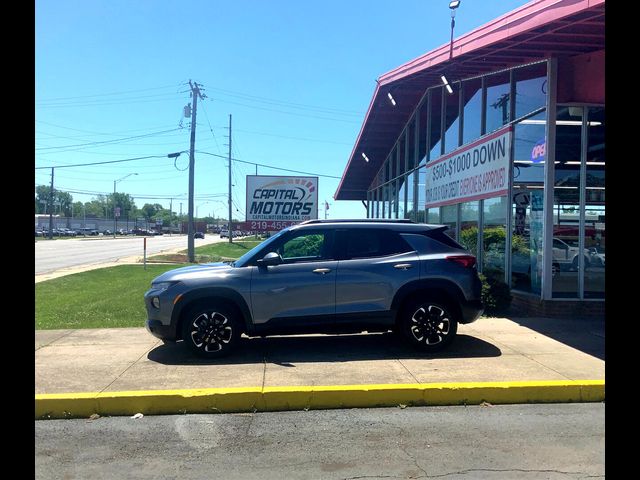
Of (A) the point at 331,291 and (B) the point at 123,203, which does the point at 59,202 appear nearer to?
(B) the point at 123,203

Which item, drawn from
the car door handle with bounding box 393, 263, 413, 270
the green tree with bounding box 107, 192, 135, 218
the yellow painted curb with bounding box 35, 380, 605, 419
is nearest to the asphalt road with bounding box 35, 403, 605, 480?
the yellow painted curb with bounding box 35, 380, 605, 419

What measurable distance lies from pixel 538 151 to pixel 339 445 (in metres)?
7.92

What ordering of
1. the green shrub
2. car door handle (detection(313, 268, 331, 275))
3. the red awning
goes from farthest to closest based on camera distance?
1. the green shrub
2. the red awning
3. car door handle (detection(313, 268, 331, 275))

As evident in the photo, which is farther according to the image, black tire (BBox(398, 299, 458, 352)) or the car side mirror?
black tire (BBox(398, 299, 458, 352))

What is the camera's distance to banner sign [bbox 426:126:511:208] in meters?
10.5

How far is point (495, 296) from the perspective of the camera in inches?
392

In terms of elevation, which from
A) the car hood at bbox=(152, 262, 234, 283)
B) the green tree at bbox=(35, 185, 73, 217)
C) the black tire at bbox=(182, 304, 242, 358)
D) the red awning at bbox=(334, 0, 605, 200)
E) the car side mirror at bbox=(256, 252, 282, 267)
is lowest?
the black tire at bbox=(182, 304, 242, 358)

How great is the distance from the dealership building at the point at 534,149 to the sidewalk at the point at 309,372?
79.7 inches

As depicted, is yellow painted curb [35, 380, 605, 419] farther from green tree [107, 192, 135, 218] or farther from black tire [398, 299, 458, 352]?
green tree [107, 192, 135, 218]

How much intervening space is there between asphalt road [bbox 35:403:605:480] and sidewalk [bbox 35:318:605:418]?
0.54 feet

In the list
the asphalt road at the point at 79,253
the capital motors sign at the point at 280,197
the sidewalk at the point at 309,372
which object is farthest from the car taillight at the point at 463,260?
the asphalt road at the point at 79,253

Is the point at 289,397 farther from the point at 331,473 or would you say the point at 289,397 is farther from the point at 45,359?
the point at 45,359

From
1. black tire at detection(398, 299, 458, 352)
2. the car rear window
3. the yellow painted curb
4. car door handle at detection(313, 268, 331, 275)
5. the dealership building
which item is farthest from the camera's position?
the dealership building
